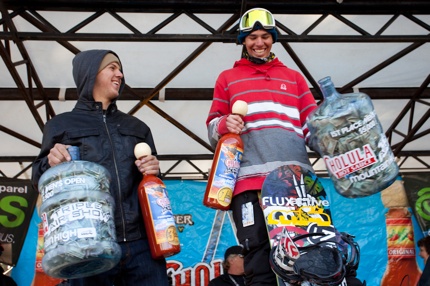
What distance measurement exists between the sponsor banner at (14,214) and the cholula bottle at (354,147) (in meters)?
4.18

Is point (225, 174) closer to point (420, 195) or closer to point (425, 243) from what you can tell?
point (425, 243)

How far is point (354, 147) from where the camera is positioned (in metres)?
2.21

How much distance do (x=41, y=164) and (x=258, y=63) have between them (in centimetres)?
100

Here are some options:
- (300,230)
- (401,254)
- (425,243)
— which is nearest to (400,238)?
(401,254)

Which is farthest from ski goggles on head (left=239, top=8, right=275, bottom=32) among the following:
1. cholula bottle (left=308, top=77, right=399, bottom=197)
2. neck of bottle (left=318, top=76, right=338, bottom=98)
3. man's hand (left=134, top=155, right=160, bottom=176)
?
man's hand (left=134, top=155, right=160, bottom=176)

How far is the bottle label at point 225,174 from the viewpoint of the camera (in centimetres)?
226

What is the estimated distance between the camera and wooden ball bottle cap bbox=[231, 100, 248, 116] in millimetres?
2338

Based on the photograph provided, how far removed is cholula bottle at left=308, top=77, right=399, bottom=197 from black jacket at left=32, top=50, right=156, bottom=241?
761 millimetres

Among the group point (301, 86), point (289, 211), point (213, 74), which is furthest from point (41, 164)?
point (213, 74)

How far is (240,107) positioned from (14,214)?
4152 mm

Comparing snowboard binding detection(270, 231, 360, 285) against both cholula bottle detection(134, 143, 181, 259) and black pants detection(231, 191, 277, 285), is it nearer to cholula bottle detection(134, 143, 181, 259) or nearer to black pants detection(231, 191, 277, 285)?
black pants detection(231, 191, 277, 285)

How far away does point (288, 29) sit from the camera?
5.64 meters

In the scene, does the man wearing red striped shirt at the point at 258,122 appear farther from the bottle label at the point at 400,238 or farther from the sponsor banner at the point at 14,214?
the sponsor banner at the point at 14,214

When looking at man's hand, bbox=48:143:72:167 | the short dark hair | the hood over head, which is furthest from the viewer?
the short dark hair
